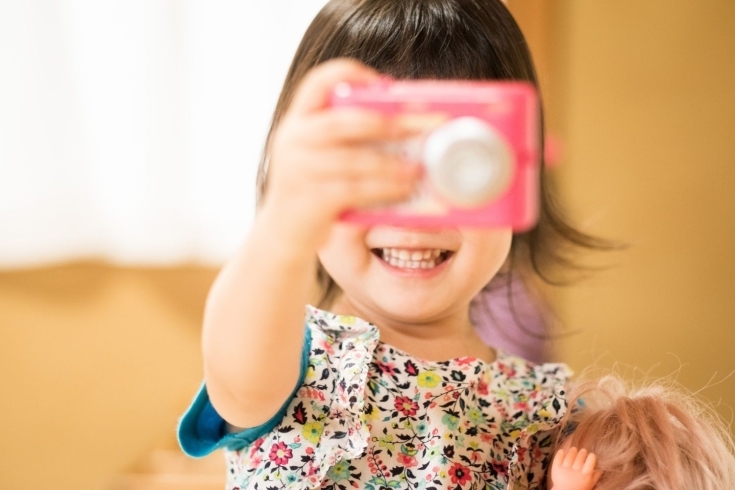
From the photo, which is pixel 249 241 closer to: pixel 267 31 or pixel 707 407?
pixel 707 407

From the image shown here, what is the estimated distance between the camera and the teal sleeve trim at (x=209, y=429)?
1.77ft

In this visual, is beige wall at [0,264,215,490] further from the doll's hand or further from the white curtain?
the doll's hand

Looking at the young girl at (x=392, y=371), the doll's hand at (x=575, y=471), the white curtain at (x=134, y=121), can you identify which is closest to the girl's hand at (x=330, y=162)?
the young girl at (x=392, y=371)

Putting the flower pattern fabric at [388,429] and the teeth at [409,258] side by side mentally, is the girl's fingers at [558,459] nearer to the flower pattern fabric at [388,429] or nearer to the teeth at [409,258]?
the flower pattern fabric at [388,429]

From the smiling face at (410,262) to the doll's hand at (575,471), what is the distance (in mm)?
134

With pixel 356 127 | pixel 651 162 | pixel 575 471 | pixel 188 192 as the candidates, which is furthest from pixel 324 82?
pixel 651 162

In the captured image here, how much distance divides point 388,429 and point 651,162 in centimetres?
67

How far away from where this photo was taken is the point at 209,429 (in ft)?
1.81

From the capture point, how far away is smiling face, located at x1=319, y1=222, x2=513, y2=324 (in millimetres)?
552

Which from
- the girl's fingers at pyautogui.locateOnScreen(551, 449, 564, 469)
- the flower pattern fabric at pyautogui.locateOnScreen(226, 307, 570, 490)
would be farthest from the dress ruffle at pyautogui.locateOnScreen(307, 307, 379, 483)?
the girl's fingers at pyautogui.locateOnScreen(551, 449, 564, 469)

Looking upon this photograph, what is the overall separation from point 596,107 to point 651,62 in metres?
0.09

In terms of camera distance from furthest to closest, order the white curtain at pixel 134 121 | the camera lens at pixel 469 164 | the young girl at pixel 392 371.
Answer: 1. the white curtain at pixel 134 121
2. the young girl at pixel 392 371
3. the camera lens at pixel 469 164

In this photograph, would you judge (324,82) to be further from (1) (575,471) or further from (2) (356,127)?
(1) (575,471)

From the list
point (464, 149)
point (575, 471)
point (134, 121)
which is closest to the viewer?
point (464, 149)
